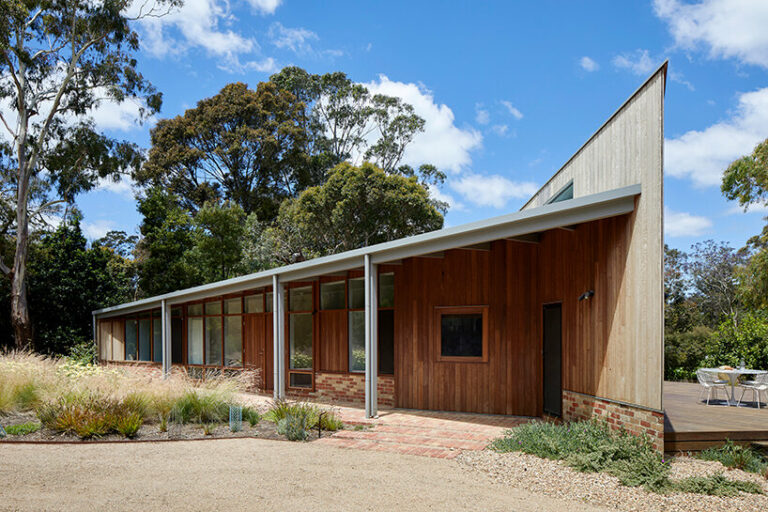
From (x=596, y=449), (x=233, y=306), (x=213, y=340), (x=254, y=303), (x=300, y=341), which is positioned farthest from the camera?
(x=213, y=340)

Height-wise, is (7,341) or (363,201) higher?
(363,201)

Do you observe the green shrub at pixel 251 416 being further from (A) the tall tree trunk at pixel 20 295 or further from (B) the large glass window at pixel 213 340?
(A) the tall tree trunk at pixel 20 295

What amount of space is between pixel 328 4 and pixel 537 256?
27.6ft

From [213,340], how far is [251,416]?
6620 millimetres

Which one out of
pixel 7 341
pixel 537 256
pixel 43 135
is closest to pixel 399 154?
pixel 43 135

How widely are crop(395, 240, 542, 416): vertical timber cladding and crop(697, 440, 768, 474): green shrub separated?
9.48 feet

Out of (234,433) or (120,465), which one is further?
(234,433)

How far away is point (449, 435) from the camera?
25.7ft

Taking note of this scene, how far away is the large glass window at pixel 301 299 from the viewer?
12477 mm

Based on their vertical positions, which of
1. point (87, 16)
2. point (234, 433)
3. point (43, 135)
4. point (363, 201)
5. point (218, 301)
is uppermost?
point (87, 16)

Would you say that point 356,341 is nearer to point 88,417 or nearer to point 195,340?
point 88,417

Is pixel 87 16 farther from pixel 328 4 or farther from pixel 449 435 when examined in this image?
pixel 449 435

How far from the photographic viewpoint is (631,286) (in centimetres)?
645

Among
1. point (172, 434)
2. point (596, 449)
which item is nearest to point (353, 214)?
point (172, 434)
